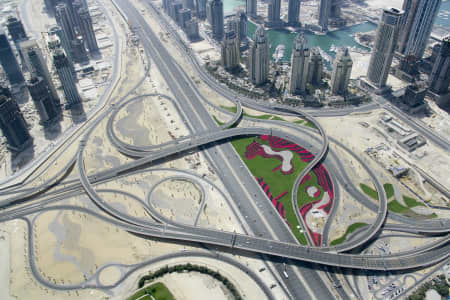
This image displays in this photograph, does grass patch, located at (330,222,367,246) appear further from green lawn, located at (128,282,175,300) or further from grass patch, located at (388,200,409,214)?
green lawn, located at (128,282,175,300)

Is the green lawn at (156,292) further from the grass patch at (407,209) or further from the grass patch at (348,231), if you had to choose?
the grass patch at (407,209)

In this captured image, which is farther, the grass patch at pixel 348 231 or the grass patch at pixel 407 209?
the grass patch at pixel 407 209

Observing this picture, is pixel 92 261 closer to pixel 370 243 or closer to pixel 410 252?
pixel 370 243

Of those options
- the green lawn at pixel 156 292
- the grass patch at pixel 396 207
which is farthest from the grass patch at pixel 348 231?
the green lawn at pixel 156 292

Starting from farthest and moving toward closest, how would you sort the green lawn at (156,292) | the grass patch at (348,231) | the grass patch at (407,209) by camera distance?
the grass patch at (407,209)
the grass patch at (348,231)
the green lawn at (156,292)

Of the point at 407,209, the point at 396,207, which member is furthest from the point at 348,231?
the point at 407,209

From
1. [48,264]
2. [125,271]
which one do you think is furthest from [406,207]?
[48,264]

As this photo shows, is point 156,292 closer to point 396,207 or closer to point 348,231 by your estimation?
point 348,231

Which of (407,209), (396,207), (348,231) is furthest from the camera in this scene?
(396,207)
